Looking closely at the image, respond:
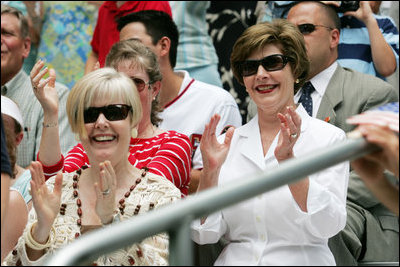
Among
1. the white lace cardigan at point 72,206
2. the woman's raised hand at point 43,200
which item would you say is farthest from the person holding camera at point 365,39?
the woman's raised hand at point 43,200

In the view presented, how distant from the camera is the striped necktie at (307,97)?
5.10 m

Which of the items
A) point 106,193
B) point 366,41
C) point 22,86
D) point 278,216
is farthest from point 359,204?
point 22,86

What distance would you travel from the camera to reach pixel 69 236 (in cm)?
379

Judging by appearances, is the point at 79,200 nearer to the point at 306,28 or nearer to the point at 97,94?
the point at 97,94

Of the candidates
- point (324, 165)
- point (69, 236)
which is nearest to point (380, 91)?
point (69, 236)

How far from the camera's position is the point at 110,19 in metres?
6.27

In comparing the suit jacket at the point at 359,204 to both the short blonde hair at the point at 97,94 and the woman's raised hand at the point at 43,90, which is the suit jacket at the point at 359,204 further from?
the woman's raised hand at the point at 43,90

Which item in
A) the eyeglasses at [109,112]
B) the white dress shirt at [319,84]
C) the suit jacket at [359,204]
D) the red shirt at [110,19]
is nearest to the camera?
the suit jacket at [359,204]

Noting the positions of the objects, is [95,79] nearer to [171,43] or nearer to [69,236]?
[69,236]

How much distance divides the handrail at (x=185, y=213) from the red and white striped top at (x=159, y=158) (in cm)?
192

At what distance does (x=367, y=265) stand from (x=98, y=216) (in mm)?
1281

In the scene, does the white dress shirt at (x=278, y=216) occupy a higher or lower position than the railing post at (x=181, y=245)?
lower

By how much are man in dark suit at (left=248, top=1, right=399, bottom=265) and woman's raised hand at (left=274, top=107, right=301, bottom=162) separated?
34cm

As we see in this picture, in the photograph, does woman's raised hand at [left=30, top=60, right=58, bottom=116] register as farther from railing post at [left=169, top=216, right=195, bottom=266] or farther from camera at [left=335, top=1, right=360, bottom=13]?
camera at [left=335, top=1, right=360, bottom=13]
